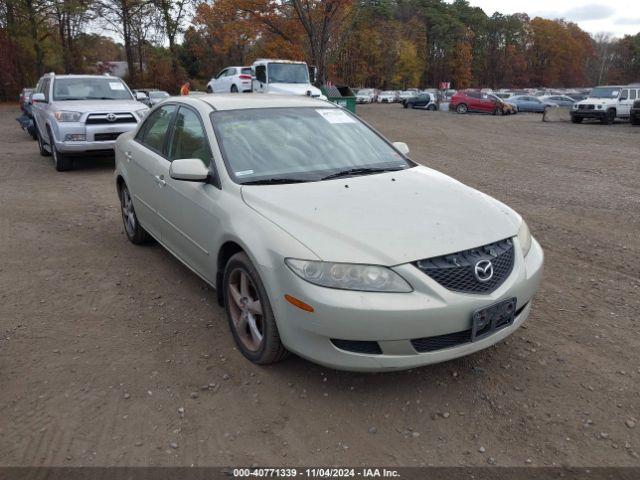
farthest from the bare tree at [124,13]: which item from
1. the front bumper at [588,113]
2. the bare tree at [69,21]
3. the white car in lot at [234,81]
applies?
the front bumper at [588,113]

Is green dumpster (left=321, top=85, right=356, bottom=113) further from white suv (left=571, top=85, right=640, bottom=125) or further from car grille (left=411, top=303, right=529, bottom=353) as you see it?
Answer: car grille (left=411, top=303, right=529, bottom=353)

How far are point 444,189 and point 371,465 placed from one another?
1915 mm

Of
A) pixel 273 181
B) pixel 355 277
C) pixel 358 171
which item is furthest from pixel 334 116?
pixel 355 277

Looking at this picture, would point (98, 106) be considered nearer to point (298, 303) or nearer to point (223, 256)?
point (223, 256)

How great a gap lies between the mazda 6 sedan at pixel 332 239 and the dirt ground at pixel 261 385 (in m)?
0.32

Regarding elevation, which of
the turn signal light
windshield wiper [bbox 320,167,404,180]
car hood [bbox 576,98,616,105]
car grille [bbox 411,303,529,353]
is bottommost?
car grille [bbox 411,303,529,353]

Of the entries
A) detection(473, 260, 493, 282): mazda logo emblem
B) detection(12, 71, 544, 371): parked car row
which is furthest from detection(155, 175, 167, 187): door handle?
detection(473, 260, 493, 282): mazda logo emblem

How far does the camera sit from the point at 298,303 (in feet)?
9.01

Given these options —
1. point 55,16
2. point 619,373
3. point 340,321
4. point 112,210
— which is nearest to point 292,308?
point 340,321

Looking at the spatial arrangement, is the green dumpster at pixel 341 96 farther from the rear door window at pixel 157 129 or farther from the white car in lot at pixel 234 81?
the rear door window at pixel 157 129

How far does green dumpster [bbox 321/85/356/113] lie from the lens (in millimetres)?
19219

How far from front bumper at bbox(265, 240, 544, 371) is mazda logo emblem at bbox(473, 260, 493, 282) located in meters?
0.09

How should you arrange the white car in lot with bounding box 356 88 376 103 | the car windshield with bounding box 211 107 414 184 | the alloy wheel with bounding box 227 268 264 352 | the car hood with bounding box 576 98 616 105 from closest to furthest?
the alloy wheel with bounding box 227 268 264 352, the car windshield with bounding box 211 107 414 184, the car hood with bounding box 576 98 616 105, the white car in lot with bounding box 356 88 376 103

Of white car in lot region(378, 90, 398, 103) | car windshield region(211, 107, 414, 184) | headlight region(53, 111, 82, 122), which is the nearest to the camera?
car windshield region(211, 107, 414, 184)
